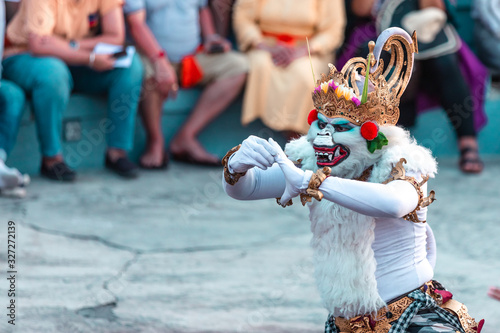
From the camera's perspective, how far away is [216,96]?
6098 millimetres

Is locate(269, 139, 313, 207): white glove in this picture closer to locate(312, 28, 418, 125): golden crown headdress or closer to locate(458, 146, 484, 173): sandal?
locate(312, 28, 418, 125): golden crown headdress

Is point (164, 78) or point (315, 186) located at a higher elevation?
point (315, 186)

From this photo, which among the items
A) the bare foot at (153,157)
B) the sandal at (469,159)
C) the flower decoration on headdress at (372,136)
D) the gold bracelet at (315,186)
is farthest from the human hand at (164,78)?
the gold bracelet at (315,186)

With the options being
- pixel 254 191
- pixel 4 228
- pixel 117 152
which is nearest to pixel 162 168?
pixel 117 152

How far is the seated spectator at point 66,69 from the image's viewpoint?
5.26m

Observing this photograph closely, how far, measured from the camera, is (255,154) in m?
2.43

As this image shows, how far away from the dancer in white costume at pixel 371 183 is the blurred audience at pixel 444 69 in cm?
342

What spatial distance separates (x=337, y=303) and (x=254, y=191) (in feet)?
1.46

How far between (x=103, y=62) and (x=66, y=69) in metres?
0.25

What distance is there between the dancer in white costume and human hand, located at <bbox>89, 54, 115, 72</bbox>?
118 inches

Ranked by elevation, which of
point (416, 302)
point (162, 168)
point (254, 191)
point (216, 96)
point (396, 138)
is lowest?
point (162, 168)

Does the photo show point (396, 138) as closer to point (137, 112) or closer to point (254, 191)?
point (254, 191)

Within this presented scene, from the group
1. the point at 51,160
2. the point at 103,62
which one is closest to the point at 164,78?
the point at 103,62

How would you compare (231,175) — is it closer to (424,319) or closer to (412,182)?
(412,182)
